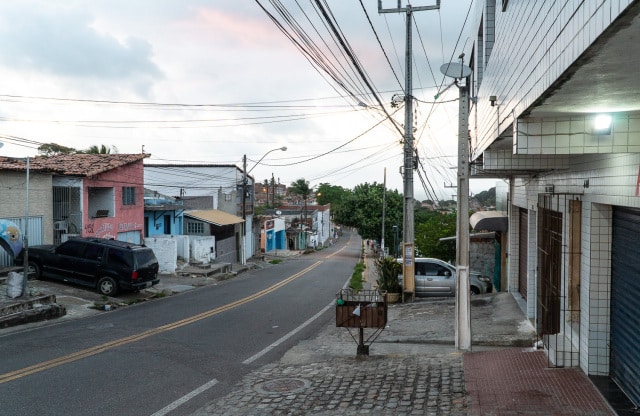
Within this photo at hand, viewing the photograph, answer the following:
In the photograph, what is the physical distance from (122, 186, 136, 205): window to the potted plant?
14.8 metres

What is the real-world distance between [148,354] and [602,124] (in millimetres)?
8441

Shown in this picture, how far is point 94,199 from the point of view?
27.4 m

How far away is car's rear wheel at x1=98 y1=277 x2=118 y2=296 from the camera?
1944cm

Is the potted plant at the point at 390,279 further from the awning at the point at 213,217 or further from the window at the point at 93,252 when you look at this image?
the awning at the point at 213,217

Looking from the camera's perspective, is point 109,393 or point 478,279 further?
point 478,279

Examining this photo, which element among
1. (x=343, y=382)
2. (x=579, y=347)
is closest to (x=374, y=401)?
(x=343, y=382)

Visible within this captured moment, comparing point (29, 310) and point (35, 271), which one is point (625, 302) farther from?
point (35, 271)

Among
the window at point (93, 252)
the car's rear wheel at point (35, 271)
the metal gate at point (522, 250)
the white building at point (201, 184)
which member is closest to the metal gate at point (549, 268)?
the metal gate at point (522, 250)

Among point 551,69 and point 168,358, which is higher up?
point 551,69

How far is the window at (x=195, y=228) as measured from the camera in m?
37.1

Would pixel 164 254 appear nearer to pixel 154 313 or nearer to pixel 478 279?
pixel 154 313

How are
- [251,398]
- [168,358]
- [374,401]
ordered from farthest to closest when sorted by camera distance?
[168,358]
[251,398]
[374,401]

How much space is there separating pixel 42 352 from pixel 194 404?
4481 mm

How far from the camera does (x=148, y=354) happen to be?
1085cm
